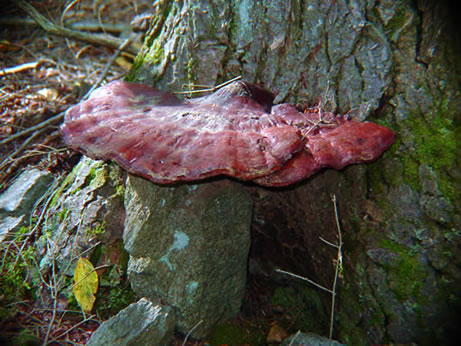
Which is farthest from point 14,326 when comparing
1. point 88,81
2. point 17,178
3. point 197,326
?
point 88,81

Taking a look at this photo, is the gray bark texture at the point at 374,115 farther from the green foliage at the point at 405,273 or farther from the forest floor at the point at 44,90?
the forest floor at the point at 44,90

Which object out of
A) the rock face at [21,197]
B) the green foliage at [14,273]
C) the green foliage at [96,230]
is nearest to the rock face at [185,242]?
the green foliage at [96,230]

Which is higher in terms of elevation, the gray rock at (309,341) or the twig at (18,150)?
the twig at (18,150)

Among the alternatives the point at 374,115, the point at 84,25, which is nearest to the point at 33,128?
the point at 84,25

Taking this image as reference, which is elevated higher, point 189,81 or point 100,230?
point 189,81

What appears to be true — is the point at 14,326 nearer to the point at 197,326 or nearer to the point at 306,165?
the point at 197,326

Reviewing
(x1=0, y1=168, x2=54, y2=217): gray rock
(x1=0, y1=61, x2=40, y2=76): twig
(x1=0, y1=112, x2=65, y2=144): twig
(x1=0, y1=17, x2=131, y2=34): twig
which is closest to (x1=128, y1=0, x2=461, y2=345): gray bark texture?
(x1=0, y1=168, x2=54, y2=217): gray rock
